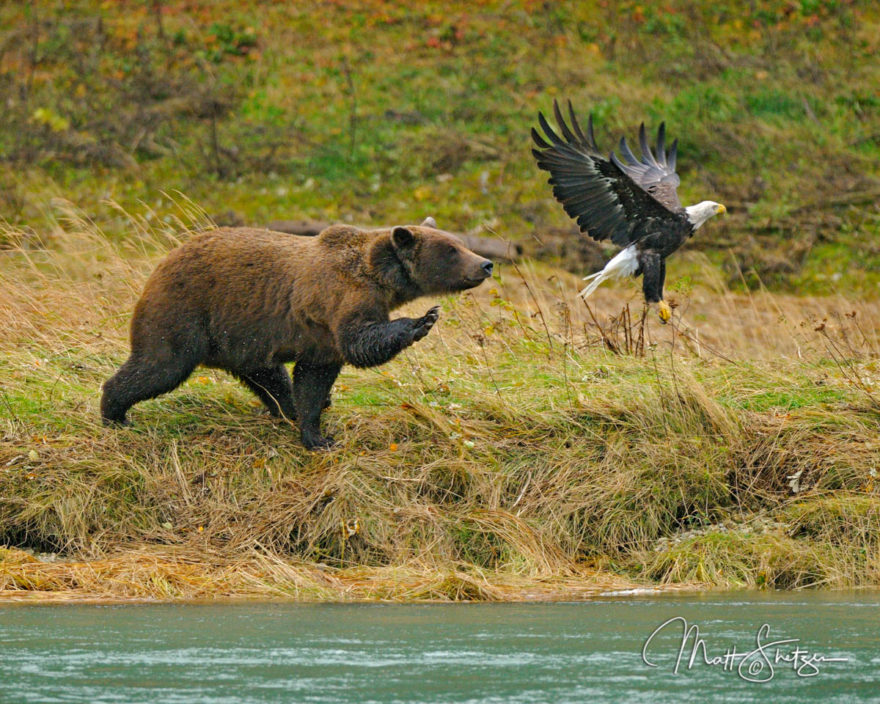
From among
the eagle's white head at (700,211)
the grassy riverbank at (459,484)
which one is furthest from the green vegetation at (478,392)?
the eagle's white head at (700,211)

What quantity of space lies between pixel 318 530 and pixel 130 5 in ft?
54.6

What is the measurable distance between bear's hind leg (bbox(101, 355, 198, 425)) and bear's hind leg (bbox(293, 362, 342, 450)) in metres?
0.65

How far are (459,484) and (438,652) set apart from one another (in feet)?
9.21

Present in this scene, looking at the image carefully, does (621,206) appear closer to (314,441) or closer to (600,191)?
(600,191)

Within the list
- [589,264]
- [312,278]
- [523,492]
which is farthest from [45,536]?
[589,264]

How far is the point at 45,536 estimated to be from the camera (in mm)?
7566

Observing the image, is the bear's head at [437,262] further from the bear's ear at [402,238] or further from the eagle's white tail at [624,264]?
the eagle's white tail at [624,264]

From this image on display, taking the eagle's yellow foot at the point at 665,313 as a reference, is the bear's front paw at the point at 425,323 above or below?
above

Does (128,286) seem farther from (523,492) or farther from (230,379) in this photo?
(523,492)

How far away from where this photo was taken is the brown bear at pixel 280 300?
7875 mm

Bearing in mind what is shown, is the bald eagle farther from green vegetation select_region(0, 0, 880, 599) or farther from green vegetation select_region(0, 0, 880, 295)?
green vegetation select_region(0, 0, 880, 295)

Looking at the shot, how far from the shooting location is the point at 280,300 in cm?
801

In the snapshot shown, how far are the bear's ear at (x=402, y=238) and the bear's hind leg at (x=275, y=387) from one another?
119cm

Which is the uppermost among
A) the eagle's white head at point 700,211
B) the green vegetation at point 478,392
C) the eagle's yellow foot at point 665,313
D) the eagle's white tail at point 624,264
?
the eagle's white head at point 700,211
